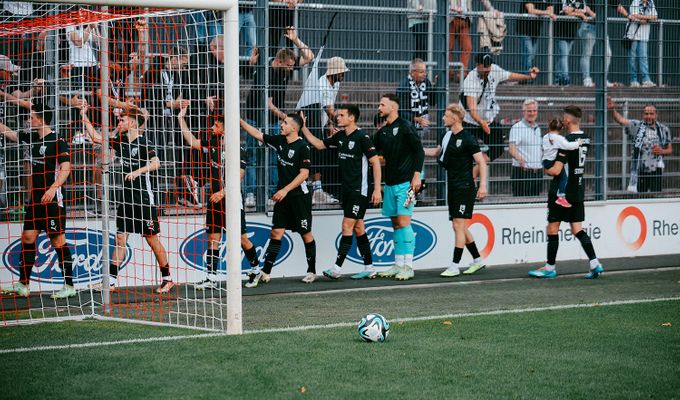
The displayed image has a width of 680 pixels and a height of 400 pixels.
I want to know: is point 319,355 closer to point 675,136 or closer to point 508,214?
point 508,214

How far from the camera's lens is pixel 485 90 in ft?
47.0

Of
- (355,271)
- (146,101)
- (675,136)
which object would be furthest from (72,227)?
(675,136)

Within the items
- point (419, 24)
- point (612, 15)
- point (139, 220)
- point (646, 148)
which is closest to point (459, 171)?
point (419, 24)

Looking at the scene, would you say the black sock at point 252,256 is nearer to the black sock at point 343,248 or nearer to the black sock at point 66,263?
the black sock at point 343,248

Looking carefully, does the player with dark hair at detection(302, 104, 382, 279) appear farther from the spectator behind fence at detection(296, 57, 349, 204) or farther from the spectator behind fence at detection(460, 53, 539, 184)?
the spectator behind fence at detection(460, 53, 539, 184)

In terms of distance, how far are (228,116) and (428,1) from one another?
6.58 metres

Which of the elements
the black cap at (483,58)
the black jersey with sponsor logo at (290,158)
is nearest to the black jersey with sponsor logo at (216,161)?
the black jersey with sponsor logo at (290,158)

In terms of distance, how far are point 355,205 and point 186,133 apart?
9.36 feet

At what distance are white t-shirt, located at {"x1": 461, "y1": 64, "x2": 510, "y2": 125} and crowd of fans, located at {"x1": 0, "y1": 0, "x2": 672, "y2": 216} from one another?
0.6 inches

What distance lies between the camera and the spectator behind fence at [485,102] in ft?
46.6

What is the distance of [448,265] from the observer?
46.2ft

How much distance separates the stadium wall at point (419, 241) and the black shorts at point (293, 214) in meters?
0.54

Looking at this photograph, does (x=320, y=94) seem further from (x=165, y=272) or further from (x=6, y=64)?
(x=6, y=64)

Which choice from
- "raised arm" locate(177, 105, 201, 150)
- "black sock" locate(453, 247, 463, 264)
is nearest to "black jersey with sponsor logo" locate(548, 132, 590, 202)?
"black sock" locate(453, 247, 463, 264)
